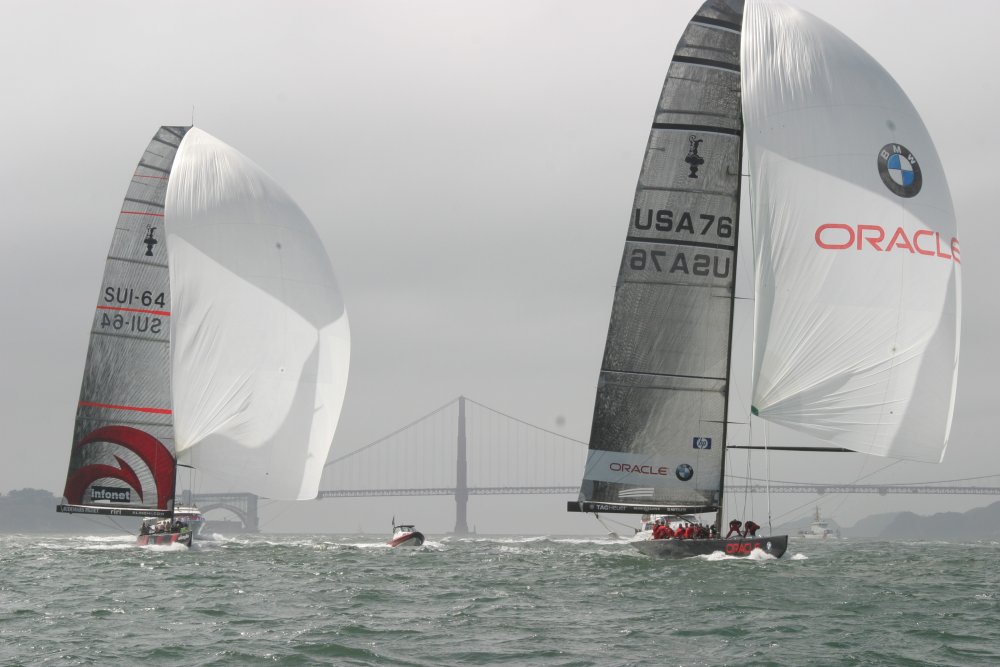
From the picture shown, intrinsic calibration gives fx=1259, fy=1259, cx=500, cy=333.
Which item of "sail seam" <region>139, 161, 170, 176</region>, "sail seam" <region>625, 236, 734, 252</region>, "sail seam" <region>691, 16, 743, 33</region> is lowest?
"sail seam" <region>625, 236, 734, 252</region>

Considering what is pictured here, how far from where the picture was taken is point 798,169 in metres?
17.0

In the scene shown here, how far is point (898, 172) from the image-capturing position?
55.3ft

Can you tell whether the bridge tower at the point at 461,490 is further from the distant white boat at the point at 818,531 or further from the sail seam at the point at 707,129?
the sail seam at the point at 707,129

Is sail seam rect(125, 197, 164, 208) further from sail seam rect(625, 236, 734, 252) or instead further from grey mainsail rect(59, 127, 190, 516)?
sail seam rect(625, 236, 734, 252)

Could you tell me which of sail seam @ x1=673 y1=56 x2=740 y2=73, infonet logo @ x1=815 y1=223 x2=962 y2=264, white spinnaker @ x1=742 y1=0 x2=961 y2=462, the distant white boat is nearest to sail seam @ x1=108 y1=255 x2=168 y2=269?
sail seam @ x1=673 y1=56 x2=740 y2=73

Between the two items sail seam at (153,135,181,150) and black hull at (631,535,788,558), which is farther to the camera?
sail seam at (153,135,181,150)

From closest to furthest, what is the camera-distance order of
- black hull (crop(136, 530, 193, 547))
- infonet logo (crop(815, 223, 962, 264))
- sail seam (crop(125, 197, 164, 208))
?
1. infonet logo (crop(815, 223, 962, 264))
2. black hull (crop(136, 530, 193, 547))
3. sail seam (crop(125, 197, 164, 208))

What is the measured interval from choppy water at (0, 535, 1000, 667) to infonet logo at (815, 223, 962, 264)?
4.24 m

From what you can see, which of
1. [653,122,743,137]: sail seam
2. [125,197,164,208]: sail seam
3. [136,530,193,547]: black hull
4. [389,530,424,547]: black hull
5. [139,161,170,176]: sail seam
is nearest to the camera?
[653,122,743,137]: sail seam

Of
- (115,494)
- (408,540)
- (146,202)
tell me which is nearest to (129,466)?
(115,494)

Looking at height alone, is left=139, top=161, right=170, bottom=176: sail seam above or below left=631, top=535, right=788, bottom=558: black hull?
above

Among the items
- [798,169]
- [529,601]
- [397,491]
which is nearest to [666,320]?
[798,169]

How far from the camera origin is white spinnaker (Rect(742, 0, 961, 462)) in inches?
646

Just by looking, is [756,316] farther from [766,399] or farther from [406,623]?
[406,623]
